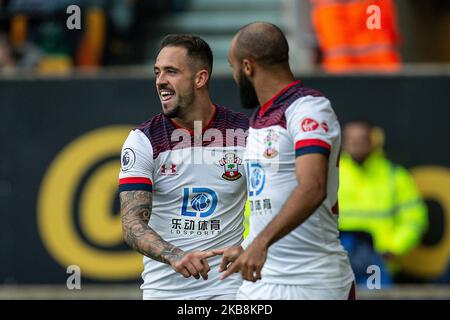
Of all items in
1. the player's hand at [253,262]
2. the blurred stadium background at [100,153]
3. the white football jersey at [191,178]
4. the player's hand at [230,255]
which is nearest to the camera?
the player's hand at [253,262]

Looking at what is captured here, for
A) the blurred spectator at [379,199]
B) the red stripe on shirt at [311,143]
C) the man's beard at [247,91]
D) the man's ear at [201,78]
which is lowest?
the blurred spectator at [379,199]

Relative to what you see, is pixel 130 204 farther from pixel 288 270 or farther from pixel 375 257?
pixel 375 257

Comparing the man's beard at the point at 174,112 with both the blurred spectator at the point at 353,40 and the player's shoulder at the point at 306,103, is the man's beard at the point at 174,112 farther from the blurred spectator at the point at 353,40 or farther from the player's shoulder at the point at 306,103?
the blurred spectator at the point at 353,40

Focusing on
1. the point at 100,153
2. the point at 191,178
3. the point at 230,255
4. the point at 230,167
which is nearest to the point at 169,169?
the point at 191,178

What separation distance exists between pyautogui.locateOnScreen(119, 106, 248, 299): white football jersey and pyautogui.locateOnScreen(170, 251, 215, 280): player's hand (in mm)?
426

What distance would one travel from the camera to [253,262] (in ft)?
16.0

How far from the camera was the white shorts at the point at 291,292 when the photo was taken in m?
5.21

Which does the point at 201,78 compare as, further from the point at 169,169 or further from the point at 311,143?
the point at 311,143

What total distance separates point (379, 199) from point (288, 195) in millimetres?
4589

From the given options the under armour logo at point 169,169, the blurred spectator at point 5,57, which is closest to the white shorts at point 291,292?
the under armour logo at point 169,169

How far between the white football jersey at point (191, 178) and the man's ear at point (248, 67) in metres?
0.37

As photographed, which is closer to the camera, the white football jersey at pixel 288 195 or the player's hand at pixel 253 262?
the player's hand at pixel 253 262

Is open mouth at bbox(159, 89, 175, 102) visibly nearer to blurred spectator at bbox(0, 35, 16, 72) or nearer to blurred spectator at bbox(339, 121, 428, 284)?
blurred spectator at bbox(339, 121, 428, 284)
